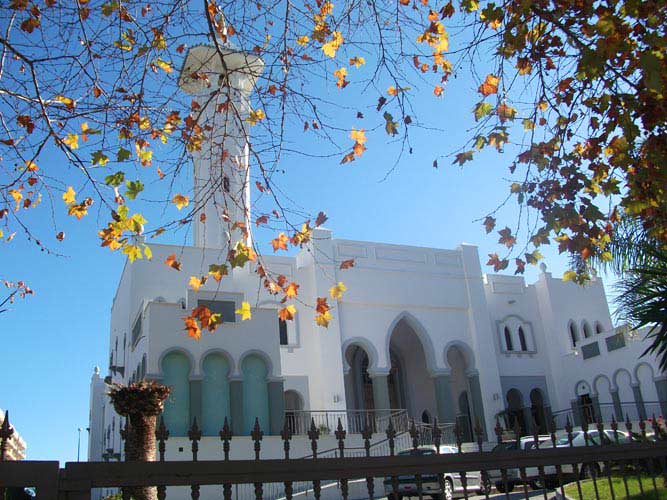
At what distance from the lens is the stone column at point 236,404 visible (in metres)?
Answer: 19.5

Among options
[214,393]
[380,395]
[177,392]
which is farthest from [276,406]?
[380,395]

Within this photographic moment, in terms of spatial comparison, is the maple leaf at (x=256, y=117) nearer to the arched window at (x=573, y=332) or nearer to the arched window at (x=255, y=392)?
the arched window at (x=255, y=392)

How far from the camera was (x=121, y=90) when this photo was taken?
656cm

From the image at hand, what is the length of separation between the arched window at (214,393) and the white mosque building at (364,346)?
0.12 feet

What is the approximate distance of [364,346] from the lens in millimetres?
26188

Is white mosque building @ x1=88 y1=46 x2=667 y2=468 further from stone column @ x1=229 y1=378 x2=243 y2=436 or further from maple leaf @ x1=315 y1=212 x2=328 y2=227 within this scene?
maple leaf @ x1=315 y1=212 x2=328 y2=227

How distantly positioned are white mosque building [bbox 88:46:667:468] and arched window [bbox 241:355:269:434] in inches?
1.6

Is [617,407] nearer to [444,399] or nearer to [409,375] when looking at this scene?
[444,399]

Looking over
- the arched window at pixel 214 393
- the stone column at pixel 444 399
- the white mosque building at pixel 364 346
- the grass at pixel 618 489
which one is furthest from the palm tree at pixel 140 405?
the stone column at pixel 444 399

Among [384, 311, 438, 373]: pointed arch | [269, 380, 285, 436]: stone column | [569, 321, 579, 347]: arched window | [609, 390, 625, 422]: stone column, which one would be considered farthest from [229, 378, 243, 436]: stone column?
[569, 321, 579, 347]: arched window

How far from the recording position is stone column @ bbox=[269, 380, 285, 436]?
1994cm

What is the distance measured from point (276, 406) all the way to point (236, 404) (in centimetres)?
122

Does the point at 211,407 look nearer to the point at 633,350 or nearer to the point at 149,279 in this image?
the point at 149,279

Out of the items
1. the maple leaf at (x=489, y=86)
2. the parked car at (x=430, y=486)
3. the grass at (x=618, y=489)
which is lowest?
the grass at (x=618, y=489)
